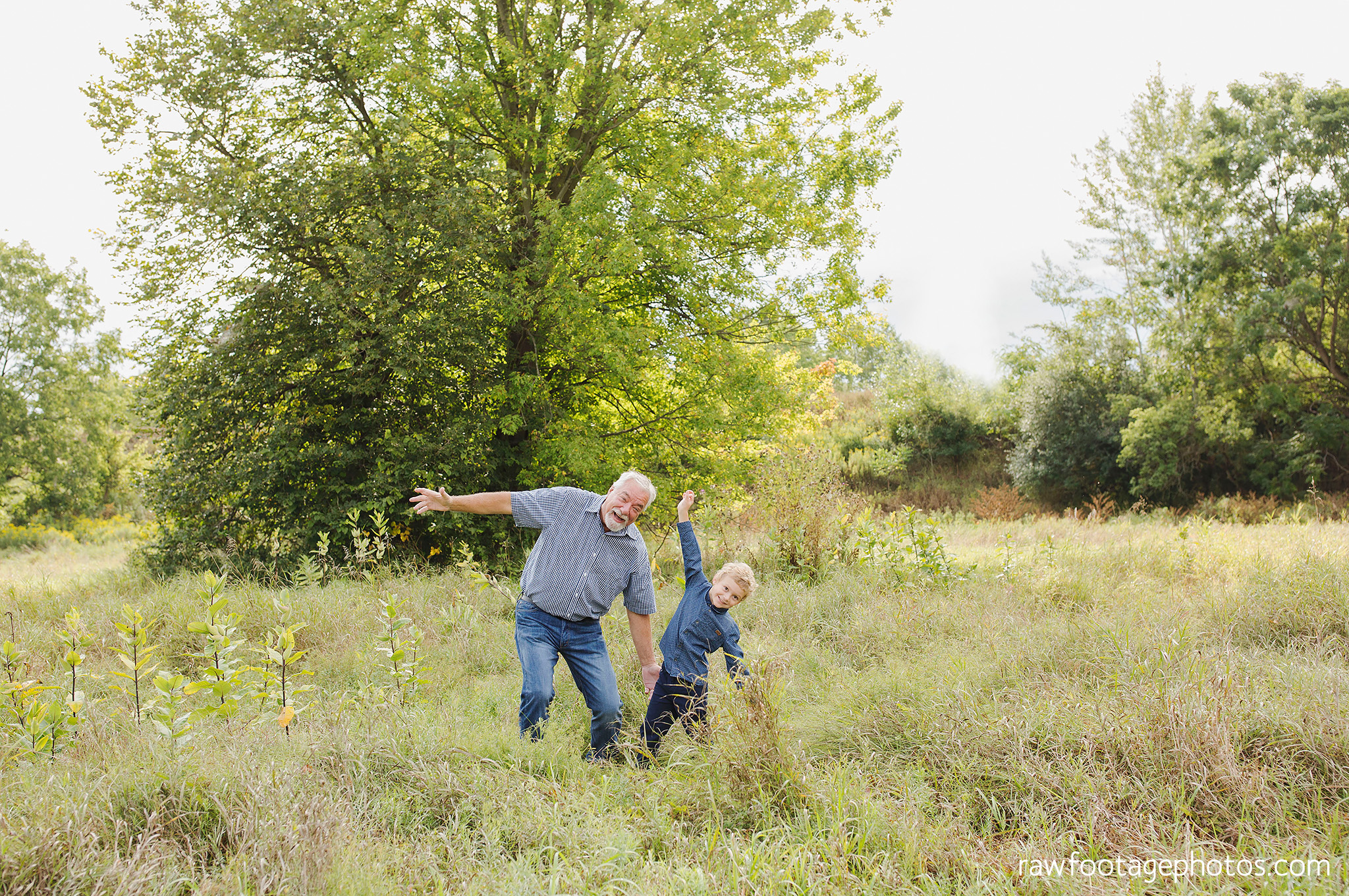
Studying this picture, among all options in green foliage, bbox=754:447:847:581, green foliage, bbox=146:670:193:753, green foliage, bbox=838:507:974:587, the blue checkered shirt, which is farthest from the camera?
green foliage, bbox=754:447:847:581

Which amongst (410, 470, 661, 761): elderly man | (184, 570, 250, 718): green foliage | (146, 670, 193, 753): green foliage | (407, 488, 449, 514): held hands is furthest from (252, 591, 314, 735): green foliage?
(410, 470, 661, 761): elderly man

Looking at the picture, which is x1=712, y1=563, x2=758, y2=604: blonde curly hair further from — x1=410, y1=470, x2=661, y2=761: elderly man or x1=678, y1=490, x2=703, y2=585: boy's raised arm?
x1=410, y1=470, x2=661, y2=761: elderly man

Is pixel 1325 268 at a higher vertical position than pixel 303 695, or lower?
higher

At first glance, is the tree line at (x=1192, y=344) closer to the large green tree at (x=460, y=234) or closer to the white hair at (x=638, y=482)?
the large green tree at (x=460, y=234)

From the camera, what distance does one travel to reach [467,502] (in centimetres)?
443

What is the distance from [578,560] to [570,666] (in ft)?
1.97

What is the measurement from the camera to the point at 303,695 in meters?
4.91

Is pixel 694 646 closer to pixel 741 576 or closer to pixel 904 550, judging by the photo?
pixel 741 576

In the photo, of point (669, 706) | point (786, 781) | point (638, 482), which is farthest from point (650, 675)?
point (786, 781)

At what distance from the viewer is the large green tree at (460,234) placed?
1070 cm

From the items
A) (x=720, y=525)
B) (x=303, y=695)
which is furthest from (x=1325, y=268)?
(x=303, y=695)

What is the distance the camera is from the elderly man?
14.5 feet

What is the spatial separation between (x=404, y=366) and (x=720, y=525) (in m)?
4.80

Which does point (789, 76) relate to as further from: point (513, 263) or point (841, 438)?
point (841, 438)
